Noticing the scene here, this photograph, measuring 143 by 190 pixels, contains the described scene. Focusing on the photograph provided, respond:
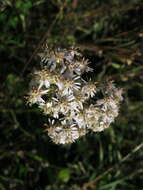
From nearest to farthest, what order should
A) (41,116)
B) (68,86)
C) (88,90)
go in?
(68,86)
(88,90)
(41,116)

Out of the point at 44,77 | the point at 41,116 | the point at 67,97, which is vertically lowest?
the point at 67,97

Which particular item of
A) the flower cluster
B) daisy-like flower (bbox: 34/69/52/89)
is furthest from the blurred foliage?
daisy-like flower (bbox: 34/69/52/89)

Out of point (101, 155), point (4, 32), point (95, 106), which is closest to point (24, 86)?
point (4, 32)

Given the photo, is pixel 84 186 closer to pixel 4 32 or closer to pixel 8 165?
pixel 8 165

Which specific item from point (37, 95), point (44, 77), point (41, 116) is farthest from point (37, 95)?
point (41, 116)

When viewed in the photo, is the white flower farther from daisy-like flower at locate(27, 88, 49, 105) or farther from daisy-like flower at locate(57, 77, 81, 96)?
daisy-like flower at locate(57, 77, 81, 96)

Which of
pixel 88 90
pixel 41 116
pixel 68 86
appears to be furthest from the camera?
pixel 41 116

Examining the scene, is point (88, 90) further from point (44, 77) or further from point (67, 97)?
point (44, 77)
